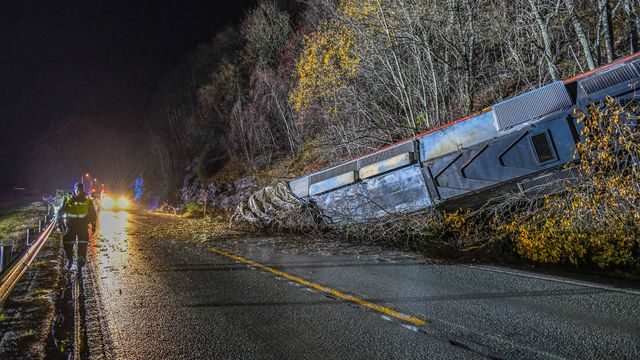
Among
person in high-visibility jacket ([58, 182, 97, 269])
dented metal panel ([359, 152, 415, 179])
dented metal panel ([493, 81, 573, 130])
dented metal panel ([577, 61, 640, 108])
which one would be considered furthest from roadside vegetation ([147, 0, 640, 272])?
person in high-visibility jacket ([58, 182, 97, 269])

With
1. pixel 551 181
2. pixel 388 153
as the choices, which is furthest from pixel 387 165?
pixel 551 181

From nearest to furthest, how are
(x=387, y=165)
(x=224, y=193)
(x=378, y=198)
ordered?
(x=387, y=165), (x=378, y=198), (x=224, y=193)

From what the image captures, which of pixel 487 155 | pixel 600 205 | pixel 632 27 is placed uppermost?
pixel 632 27

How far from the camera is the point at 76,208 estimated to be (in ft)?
26.9

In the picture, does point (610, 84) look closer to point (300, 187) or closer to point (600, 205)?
point (600, 205)

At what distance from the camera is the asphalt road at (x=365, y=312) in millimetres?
3436

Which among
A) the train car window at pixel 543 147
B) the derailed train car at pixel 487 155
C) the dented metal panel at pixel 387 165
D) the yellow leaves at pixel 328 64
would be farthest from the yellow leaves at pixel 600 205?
the yellow leaves at pixel 328 64

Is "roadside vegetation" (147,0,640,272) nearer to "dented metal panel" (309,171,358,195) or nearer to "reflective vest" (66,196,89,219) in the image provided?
"dented metal panel" (309,171,358,195)

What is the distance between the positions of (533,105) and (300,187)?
6650 millimetres

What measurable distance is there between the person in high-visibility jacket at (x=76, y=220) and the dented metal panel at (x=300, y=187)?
5.34 meters

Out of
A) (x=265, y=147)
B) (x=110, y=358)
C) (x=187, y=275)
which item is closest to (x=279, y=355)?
(x=110, y=358)

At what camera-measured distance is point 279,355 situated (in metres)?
3.44

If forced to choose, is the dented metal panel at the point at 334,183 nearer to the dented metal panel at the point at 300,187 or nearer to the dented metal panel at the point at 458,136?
the dented metal panel at the point at 300,187

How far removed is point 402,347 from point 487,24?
10.4m
